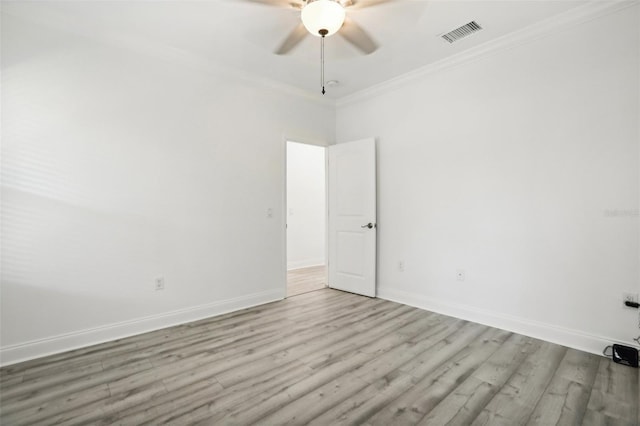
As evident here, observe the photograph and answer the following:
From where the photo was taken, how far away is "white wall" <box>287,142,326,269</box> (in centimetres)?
624

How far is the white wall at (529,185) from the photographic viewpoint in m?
2.46

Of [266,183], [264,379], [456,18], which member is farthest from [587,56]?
[264,379]

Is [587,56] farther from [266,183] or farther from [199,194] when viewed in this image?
[199,194]

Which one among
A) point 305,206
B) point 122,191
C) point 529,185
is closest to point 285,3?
point 122,191

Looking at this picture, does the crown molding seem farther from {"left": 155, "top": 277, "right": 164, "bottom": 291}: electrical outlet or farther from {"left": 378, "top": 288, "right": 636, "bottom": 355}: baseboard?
{"left": 155, "top": 277, "right": 164, "bottom": 291}: electrical outlet

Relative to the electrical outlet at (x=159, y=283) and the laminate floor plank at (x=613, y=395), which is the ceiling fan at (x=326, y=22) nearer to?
the electrical outlet at (x=159, y=283)

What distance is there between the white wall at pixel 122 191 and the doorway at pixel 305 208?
2.19 metres

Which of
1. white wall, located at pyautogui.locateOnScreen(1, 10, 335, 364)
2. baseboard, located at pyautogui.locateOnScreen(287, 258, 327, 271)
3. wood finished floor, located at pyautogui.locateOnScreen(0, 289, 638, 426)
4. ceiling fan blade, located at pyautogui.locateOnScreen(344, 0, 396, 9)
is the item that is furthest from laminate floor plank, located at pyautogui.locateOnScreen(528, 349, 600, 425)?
baseboard, located at pyautogui.locateOnScreen(287, 258, 327, 271)

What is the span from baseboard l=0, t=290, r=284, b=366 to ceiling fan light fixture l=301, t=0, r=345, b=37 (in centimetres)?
288

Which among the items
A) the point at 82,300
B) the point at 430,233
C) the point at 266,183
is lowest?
the point at 82,300

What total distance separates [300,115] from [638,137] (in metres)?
3.39

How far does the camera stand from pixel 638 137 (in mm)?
2363

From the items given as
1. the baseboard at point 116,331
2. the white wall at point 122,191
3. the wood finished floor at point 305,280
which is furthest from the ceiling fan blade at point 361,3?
the wood finished floor at point 305,280

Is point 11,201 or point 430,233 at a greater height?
point 11,201
